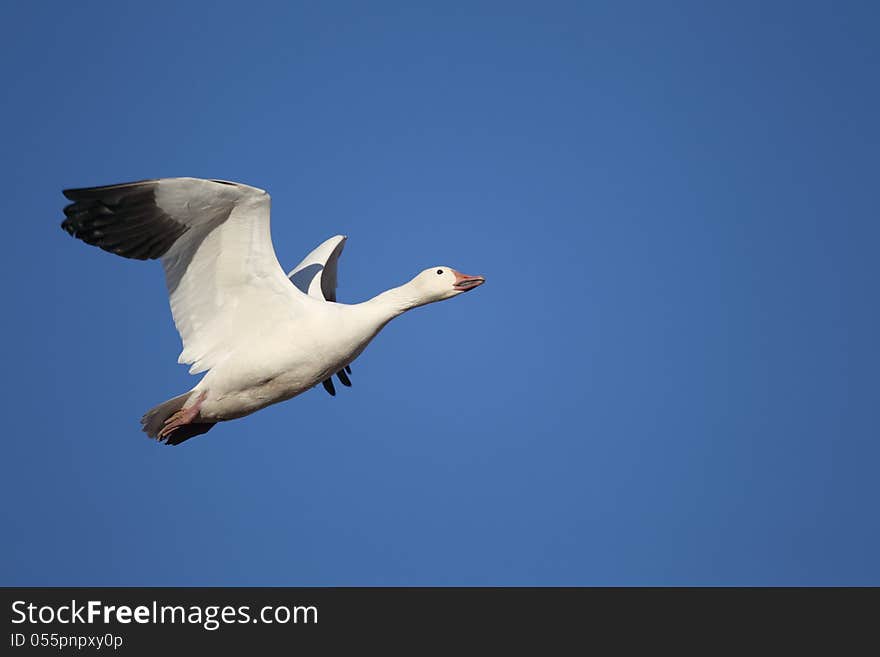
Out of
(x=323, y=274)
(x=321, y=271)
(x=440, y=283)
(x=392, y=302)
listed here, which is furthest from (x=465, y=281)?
(x=323, y=274)

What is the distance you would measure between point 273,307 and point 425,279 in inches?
64.0

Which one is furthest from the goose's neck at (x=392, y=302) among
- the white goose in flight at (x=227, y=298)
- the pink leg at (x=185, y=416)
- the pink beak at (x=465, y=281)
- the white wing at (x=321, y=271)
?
the white wing at (x=321, y=271)

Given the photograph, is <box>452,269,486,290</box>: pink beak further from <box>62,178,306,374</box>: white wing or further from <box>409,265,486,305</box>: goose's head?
<box>62,178,306,374</box>: white wing

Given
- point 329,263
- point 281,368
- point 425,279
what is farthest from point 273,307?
point 329,263

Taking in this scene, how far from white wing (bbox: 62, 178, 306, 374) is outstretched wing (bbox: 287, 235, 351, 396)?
208 centimetres

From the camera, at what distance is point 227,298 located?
12.5 meters

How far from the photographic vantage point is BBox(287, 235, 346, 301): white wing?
1495cm

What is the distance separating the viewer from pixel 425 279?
12.5 meters

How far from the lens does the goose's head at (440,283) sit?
12.4 m

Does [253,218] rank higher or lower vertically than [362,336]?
higher

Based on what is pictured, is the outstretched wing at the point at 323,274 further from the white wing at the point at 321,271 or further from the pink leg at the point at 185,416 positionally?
the pink leg at the point at 185,416
